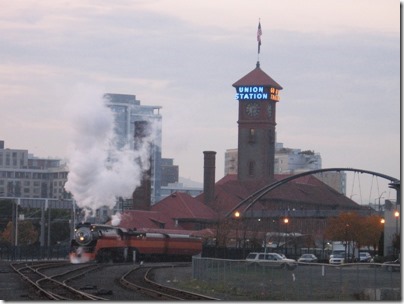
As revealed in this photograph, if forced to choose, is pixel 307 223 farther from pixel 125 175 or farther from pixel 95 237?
pixel 95 237

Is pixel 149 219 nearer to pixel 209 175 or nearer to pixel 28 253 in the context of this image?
pixel 209 175

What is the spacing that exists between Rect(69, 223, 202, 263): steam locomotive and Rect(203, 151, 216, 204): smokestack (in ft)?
253

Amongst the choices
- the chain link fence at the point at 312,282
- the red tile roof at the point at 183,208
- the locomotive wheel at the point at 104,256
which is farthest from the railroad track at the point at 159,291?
the red tile roof at the point at 183,208

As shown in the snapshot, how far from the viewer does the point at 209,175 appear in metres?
193

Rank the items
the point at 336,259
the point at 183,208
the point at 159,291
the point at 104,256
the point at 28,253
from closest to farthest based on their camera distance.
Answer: the point at 159,291 → the point at 104,256 → the point at 336,259 → the point at 28,253 → the point at 183,208

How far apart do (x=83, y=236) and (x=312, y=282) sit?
4960 cm

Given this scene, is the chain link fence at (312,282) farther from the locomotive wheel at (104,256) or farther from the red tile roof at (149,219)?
the red tile roof at (149,219)

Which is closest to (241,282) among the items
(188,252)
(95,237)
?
(95,237)

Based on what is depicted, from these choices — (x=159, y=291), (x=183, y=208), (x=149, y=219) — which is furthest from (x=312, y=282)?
(x=183, y=208)

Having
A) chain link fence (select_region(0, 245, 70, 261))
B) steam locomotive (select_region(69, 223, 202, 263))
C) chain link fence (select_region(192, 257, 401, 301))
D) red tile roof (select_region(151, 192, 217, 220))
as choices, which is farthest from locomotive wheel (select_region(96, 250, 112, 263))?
red tile roof (select_region(151, 192, 217, 220))

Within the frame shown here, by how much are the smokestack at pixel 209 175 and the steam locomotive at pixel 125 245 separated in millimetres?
77077

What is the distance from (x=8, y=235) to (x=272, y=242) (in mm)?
44801

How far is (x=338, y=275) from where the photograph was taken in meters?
43.0

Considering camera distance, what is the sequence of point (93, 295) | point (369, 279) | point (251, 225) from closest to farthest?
point (369, 279) < point (93, 295) < point (251, 225)
